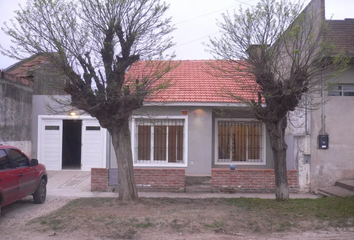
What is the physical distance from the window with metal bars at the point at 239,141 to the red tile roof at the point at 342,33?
4.33 metres

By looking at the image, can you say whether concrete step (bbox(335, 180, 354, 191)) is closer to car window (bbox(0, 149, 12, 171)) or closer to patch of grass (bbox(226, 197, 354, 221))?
patch of grass (bbox(226, 197, 354, 221))

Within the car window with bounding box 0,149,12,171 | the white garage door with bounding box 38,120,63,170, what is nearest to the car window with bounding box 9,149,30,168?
the car window with bounding box 0,149,12,171

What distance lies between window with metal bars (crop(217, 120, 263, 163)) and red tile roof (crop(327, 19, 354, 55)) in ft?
14.2

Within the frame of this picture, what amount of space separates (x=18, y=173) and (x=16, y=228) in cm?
143

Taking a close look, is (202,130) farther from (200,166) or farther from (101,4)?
(101,4)

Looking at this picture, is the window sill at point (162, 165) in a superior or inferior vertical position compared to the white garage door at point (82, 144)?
inferior

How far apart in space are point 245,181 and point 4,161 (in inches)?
281

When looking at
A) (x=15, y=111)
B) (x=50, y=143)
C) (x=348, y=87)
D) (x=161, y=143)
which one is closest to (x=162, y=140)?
(x=161, y=143)

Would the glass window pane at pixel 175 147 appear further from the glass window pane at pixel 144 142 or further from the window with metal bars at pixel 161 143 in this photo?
the glass window pane at pixel 144 142

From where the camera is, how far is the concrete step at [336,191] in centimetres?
1016

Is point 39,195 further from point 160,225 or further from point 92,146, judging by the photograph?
point 92,146

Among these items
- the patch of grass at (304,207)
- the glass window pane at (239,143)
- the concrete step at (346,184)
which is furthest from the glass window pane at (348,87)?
the glass window pane at (239,143)

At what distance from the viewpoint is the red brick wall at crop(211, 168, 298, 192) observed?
454 inches

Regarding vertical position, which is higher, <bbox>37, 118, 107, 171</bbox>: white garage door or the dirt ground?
<bbox>37, 118, 107, 171</bbox>: white garage door
